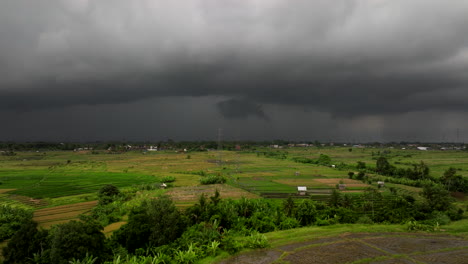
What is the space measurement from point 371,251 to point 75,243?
22915 mm

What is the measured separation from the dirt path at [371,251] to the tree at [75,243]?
10.3m

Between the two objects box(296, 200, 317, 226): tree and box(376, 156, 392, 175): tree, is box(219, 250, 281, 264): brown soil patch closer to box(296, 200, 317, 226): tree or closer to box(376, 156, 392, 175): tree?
box(296, 200, 317, 226): tree

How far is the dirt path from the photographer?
63.3 feet

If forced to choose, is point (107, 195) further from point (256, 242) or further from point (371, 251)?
point (371, 251)

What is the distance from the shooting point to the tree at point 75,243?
63.6ft

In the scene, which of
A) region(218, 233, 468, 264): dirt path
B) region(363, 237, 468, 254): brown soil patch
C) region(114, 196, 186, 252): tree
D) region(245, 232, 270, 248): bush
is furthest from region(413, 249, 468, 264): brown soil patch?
region(114, 196, 186, 252): tree

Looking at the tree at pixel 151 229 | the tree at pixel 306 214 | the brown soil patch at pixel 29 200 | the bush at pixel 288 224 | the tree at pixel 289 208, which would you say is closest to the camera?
the tree at pixel 151 229

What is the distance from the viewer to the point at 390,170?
236 ft

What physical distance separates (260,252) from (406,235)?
1412cm

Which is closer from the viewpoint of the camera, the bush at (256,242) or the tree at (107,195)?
the bush at (256,242)

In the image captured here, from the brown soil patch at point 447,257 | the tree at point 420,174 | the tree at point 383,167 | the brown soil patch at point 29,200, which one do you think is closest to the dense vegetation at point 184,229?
the brown soil patch at point 447,257

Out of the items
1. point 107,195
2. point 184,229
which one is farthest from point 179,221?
point 107,195

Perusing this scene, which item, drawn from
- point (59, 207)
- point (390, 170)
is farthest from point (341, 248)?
point (390, 170)

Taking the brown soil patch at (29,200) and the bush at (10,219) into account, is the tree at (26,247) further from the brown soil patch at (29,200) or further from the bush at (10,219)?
the brown soil patch at (29,200)
